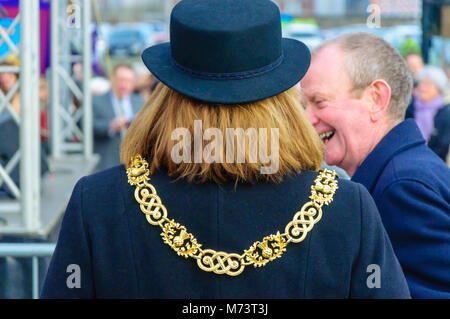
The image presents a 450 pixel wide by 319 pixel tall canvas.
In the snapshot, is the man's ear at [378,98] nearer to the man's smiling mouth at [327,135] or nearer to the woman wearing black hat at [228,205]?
the man's smiling mouth at [327,135]

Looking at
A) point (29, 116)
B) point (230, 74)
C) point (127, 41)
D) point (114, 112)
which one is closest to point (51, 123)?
point (114, 112)

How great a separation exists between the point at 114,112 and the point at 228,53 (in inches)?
263

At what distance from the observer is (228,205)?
1.47 m

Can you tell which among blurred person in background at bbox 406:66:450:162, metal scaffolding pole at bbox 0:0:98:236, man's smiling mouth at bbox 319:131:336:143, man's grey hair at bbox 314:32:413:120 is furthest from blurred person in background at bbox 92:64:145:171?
man's grey hair at bbox 314:32:413:120

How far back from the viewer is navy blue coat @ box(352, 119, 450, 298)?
1.87 metres

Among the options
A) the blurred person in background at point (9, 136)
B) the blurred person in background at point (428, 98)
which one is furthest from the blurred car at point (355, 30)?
the blurred person in background at point (9, 136)

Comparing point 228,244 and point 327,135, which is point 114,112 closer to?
point 327,135

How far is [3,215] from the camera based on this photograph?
14.6 feet

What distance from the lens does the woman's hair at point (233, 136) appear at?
145 cm

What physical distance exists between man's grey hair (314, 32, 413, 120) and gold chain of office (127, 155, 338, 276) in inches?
34.9

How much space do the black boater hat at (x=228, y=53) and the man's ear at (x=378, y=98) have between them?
0.80 m

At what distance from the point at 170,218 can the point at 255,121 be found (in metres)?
0.30
